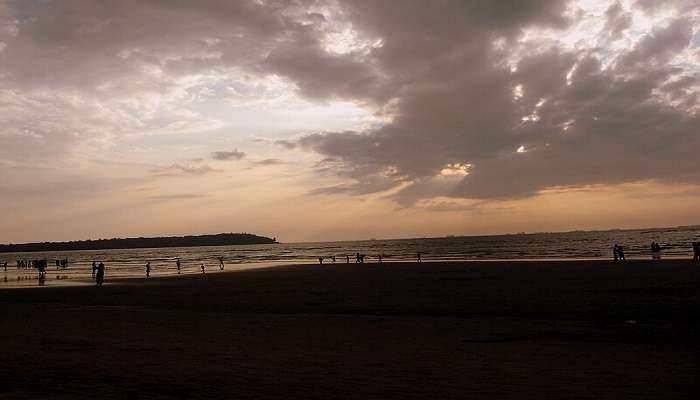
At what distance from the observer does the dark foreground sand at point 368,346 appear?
9.64 meters

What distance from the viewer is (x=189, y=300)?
29547 mm

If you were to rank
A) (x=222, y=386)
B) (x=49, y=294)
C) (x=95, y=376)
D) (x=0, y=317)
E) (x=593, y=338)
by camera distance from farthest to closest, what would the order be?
(x=49, y=294) → (x=0, y=317) → (x=593, y=338) → (x=95, y=376) → (x=222, y=386)

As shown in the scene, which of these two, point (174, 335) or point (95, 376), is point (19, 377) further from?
point (174, 335)

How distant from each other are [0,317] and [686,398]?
23.8 metres

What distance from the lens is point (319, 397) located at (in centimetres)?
901

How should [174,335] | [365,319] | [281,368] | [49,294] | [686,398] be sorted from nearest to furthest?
[686,398] < [281,368] < [174,335] < [365,319] < [49,294]

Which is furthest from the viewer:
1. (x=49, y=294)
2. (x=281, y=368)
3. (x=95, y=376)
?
(x=49, y=294)

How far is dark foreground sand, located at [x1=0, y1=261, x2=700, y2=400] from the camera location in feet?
31.6

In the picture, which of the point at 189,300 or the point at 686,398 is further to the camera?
the point at 189,300

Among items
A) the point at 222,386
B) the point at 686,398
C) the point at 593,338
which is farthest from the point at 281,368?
the point at 593,338

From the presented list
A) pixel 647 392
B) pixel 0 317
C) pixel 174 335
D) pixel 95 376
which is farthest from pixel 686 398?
pixel 0 317

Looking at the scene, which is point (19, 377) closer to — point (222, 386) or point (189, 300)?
point (222, 386)

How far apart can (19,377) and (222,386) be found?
417cm

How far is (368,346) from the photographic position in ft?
46.5
